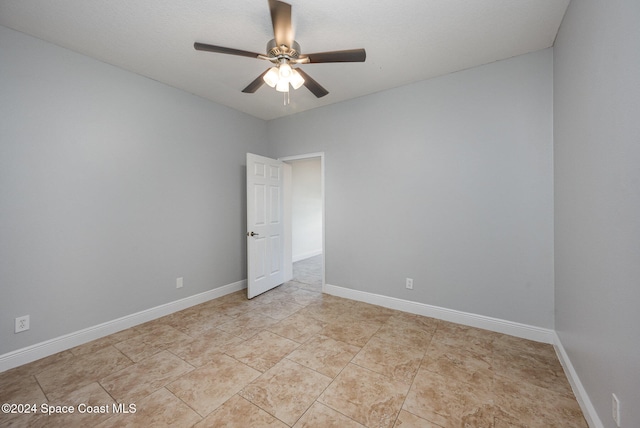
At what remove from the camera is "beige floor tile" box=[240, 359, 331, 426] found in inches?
61.7

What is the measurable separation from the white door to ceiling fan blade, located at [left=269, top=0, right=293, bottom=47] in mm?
1894

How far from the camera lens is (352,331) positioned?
2.57 m

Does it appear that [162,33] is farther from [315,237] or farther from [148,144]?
[315,237]

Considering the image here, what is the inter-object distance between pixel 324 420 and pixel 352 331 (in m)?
1.14

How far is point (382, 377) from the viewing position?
1869mm

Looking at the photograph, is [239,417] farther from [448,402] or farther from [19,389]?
[19,389]

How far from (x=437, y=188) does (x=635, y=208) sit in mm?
1812

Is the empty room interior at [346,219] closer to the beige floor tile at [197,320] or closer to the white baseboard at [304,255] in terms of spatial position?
the beige floor tile at [197,320]

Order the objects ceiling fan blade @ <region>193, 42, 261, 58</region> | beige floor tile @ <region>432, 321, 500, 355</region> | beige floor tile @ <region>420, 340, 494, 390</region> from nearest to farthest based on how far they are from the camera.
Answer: ceiling fan blade @ <region>193, 42, 261, 58</region> → beige floor tile @ <region>420, 340, 494, 390</region> → beige floor tile @ <region>432, 321, 500, 355</region>

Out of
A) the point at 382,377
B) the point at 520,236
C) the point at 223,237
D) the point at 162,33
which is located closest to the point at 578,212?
the point at 520,236

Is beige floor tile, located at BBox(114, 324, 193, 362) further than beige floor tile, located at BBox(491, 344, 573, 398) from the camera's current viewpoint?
Yes

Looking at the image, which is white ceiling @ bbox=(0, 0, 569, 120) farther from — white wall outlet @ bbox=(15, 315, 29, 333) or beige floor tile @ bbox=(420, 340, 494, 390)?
beige floor tile @ bbox=(420, 340, 494, 390)

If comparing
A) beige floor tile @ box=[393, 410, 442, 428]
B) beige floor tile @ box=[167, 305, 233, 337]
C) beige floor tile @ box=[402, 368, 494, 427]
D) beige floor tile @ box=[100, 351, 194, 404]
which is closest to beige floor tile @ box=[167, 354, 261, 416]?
beige floor tile @ box=[100, 351, 194, 404]

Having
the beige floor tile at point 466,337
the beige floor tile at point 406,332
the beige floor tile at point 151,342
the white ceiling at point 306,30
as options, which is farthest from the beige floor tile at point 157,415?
the white ceiling at point 306,30
